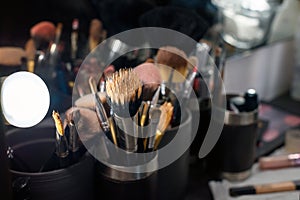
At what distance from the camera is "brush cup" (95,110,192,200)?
493 millimetres

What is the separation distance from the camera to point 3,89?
441mm

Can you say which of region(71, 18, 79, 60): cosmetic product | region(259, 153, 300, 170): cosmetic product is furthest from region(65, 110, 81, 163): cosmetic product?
region(259, 153, 300, 170): cosmetic product

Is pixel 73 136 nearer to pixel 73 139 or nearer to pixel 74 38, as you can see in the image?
pixel 73 139

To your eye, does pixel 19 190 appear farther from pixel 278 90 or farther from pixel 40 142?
pixel 278 90

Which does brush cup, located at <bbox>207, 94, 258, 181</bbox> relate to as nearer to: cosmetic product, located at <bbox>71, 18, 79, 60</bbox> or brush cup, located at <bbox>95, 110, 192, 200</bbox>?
brush cup, located at <bbox>95, 110, 192, 200</bbox>

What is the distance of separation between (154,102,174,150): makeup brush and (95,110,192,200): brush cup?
0.02 metres

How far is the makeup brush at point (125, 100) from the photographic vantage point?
17.7 inches

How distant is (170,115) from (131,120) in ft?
0.21

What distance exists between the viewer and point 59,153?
1.55ft

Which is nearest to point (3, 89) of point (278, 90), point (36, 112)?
point (36, 112)

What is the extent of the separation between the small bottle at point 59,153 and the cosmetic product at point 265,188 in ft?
0.86

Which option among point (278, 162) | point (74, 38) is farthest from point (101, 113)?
point (278, 162)

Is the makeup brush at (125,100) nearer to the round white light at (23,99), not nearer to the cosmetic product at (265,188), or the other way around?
the round white light at (23,99)

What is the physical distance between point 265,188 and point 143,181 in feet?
0.70
